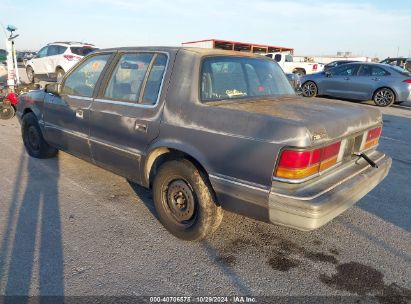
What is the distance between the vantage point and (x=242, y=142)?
2586 millimetres

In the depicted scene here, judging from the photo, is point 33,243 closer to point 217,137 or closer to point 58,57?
point 217,137

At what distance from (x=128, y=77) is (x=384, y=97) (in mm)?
10964

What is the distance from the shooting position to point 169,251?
10.0ft

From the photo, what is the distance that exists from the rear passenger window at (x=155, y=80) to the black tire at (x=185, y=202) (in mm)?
642

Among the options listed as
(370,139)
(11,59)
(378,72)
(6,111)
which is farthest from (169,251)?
(378,72)

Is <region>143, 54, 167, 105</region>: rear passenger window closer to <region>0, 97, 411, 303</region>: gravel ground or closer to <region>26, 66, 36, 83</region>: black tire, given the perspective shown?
<region>0, 97, 411, 303</region>: gravel ground

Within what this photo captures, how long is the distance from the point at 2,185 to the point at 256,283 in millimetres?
3415

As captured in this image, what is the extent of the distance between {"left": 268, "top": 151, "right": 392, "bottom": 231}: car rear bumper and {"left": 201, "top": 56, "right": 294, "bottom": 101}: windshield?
1074 mm

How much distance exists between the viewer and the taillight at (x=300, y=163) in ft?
7.96

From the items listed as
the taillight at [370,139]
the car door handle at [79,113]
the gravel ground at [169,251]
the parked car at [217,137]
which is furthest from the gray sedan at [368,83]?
the car door handle at [79,113]

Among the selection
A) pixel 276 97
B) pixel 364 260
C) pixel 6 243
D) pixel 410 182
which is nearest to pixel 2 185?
pixel 6 243

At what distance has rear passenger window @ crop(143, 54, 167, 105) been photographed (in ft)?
10.6

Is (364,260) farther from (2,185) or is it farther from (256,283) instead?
(2,185)

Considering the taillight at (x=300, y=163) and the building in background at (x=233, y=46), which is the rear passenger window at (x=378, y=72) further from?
the building in background at (x=233, y=46)
